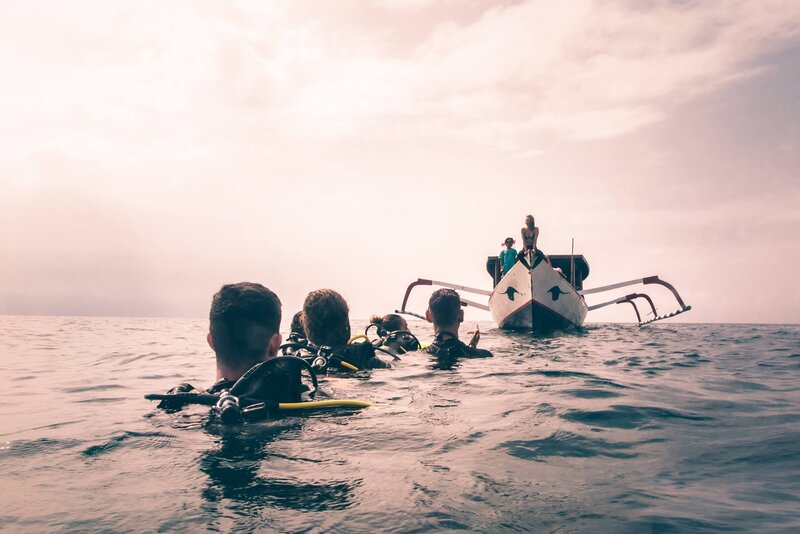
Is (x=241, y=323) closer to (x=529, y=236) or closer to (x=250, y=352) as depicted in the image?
(x=250, y=352)

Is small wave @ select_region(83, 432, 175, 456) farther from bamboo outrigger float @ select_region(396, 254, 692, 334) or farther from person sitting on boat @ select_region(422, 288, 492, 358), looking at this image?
bamboo outrigger float @ select_region(396, 254, 692, 334)

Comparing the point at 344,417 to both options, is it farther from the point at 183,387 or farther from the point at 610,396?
the point at 610,396

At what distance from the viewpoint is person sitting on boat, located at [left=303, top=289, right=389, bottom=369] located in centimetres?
693

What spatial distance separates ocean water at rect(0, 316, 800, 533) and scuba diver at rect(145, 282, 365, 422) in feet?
0.81

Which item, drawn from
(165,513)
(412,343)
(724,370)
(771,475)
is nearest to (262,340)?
(165,513)

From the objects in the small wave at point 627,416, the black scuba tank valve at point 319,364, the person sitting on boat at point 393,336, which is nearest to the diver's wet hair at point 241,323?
the black scuba tank valve at point 319,364

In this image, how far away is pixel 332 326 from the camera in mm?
6934

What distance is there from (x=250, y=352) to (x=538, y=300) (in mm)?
17971

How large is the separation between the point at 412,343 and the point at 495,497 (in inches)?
265

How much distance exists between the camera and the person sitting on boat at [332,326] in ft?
22.7

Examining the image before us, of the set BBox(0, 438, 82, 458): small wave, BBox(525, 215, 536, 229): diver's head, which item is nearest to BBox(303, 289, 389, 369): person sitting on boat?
BBox(0, 438, 82, 458): small wave

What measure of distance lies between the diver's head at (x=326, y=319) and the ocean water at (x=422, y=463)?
0.59 metres

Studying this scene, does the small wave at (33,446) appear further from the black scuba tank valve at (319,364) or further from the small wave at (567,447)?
the small wave at (567,447)

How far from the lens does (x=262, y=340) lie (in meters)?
4.64
